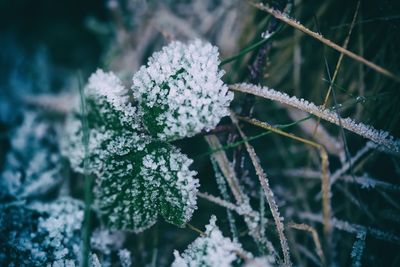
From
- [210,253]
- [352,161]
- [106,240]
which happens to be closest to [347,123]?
[352,161]

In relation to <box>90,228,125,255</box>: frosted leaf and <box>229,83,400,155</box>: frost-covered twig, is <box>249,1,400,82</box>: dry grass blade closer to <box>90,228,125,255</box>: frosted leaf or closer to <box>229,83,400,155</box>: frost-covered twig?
<box>229,83,400,155</box>: frost-covered twig

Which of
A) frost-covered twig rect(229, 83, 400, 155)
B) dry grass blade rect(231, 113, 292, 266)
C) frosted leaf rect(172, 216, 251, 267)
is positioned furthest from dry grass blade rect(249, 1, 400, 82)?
frosted leaf rect(172, 216, 251, 267)

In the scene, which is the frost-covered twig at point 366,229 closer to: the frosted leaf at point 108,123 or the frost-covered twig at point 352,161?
the frost-covered twig at point 352,161

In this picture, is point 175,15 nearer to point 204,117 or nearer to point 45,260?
point 204,117

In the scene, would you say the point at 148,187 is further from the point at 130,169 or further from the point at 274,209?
the point at 274,209

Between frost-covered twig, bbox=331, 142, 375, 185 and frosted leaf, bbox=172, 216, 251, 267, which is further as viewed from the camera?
frost-covered twig, bbox=331, 142, 375, 185

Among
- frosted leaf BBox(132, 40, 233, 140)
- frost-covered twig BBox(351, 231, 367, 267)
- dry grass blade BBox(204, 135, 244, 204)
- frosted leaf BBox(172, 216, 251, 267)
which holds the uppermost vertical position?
frosted leaf BBox(132, 40, 233, 140)
